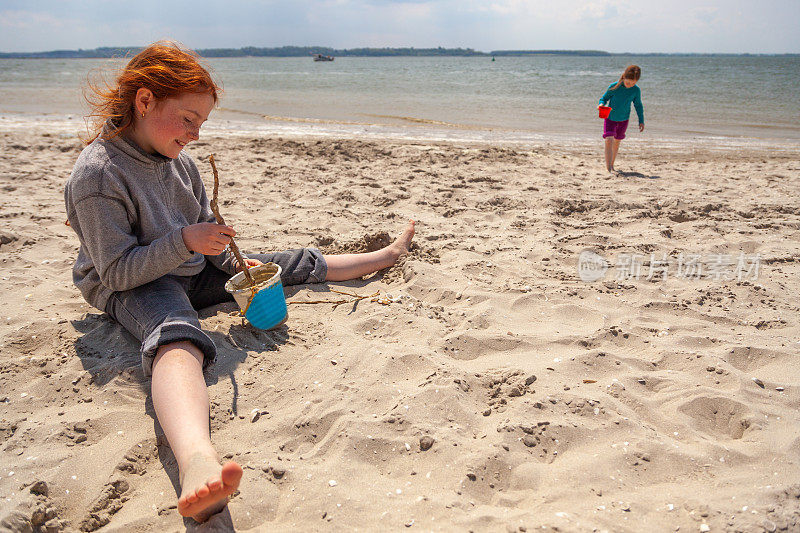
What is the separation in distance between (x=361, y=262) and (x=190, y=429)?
5.15ft

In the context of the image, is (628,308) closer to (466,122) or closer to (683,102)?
(466,122)

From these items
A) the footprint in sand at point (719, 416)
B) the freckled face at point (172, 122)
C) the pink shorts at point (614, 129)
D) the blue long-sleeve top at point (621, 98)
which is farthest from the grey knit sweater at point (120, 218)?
the blue long-sleeve top at point (621, 98)

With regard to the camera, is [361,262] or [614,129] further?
[614,129]

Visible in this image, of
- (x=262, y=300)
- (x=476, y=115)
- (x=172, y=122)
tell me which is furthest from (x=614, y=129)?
(x=476, y=115)

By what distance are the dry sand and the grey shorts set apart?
118mm

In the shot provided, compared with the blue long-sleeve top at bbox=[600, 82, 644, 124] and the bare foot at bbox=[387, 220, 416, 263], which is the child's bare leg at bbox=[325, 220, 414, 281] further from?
the blue long-sleeve top at bbox=[600, 82, 644, 124]

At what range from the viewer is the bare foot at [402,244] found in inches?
126

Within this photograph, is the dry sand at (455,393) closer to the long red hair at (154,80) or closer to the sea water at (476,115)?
the long red hair at (154,80)

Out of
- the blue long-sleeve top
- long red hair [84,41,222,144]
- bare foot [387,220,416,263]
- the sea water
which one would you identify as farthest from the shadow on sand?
long red hair [84,41,222,144]

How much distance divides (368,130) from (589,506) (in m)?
8.76

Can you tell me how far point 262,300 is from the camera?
2.34m

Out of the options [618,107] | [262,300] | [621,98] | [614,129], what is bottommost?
[262,300]

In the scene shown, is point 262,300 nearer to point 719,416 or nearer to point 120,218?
point 120,218

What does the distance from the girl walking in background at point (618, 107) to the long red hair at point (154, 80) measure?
5.00m
